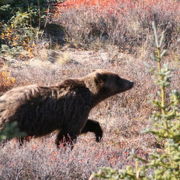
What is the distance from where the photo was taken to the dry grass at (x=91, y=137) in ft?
14.7

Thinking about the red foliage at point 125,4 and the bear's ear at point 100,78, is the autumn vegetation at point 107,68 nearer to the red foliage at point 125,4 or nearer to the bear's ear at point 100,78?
the red foliage at point 125,4

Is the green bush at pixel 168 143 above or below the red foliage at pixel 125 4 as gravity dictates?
above

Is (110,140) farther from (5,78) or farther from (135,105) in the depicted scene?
(5,78)

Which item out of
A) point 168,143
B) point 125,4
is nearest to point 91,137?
point 168,143

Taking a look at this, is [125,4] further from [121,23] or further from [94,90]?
[94,90]

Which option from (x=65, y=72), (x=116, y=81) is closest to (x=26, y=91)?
(x=116, y=81)

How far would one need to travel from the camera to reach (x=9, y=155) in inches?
188

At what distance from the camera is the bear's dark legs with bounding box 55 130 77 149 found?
5752 millimetres

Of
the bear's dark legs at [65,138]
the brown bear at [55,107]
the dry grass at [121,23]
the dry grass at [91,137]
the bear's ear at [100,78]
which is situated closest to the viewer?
the dry grass at [91,137]

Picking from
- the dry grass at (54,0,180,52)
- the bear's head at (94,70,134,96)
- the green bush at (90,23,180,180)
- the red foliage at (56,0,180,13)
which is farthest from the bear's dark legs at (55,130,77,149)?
the red foliage at (56,0,180,13)

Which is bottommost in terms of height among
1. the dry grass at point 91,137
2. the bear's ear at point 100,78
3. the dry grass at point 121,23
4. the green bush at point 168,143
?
the dry grass at point 121,23

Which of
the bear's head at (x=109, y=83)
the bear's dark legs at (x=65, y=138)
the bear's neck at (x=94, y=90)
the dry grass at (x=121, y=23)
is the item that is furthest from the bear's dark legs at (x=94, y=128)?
the dry grass at (x=121, y=23)

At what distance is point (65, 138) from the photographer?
5859 mm

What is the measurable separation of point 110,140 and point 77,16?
9520mm
